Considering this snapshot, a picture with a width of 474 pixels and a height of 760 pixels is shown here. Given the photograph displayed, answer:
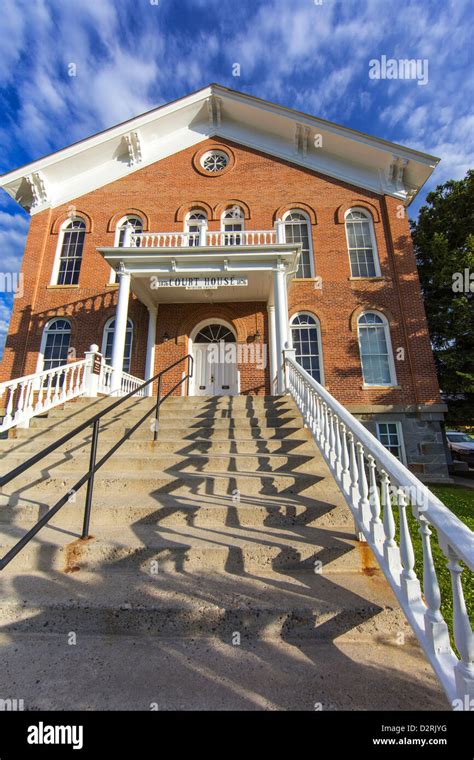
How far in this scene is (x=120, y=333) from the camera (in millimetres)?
9312

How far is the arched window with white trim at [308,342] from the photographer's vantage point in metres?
11.2

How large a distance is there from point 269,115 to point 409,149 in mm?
5192

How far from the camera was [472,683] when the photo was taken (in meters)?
1.57

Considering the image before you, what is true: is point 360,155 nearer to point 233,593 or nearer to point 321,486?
point 321,486

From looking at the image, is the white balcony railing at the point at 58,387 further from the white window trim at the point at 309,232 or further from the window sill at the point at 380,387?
the white window trim at the point at 309,232

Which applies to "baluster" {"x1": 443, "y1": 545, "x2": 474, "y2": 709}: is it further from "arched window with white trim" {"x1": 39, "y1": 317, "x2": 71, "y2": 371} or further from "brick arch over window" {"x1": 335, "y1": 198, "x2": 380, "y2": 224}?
"brick arch over window" {"x1": 335, "y1": 198, "x2": 380, "y2": 224}

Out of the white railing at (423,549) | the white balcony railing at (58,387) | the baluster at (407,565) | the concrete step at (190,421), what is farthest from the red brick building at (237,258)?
the baluster at (407,565)

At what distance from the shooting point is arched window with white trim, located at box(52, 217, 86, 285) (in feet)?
41.0

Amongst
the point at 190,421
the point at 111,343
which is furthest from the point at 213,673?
the point at 111,343

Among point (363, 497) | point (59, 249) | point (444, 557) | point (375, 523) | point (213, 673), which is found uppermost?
point (59, 249)

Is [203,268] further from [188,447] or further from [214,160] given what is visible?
[214,160]

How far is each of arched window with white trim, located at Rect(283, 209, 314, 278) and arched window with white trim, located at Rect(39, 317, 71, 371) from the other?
8.42 metres

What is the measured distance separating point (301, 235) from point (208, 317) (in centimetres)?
471

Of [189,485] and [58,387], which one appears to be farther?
[58,387]
